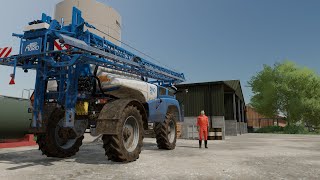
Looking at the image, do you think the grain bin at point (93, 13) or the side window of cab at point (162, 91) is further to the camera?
the grain bin at point (93, 13)

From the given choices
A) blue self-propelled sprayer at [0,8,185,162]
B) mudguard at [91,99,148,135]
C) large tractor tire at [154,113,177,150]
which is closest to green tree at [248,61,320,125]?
large tractor tire at [154,113,177,150]

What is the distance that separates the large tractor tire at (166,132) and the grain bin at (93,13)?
13.7 m

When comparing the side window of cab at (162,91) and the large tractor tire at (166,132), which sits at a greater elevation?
the side window of cab at (162,91)

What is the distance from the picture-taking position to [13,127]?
10.6m

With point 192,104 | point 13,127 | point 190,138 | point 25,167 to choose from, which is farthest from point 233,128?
point 25,167

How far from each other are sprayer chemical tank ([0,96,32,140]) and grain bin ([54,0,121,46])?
13.4m

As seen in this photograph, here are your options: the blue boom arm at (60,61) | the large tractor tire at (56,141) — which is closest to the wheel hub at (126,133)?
the blue boom arm at (60,61)

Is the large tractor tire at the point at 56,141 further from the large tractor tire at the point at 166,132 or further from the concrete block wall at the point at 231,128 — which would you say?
the concrete block wall at the point at 231,128

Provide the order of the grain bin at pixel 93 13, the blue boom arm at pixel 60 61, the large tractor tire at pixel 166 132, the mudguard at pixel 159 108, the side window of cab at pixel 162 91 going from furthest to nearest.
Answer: the grain bin at pixel 93 13, the large tractor tire at pixel 166 132, the side window of cab at pixel 162 91, the mudguard at pixel 159 108, the blue boom arm at pixel 60 61

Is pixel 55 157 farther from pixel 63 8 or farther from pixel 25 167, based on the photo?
pixel 63 8

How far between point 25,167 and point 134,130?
113 inches

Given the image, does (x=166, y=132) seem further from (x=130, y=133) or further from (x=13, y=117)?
(x=13, y=117)

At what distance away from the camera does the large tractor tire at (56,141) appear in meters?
8.17

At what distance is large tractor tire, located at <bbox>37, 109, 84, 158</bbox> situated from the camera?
817 centimetres
